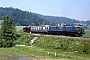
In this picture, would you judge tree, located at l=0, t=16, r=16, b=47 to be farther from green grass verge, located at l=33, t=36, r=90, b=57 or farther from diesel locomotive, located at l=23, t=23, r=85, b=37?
green grass verge, located at l=33, t=36, r=90, b=57

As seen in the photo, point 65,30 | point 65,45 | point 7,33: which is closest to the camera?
point 65,45

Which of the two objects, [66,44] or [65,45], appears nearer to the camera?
[65,45]

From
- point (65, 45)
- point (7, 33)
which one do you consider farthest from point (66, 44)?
point (7, 33)

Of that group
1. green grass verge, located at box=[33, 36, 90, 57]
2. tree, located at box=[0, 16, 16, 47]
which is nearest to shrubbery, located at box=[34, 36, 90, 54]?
green grass verge, located at box=[33, 36, 90, 57]

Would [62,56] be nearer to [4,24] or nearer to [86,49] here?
[86,49]

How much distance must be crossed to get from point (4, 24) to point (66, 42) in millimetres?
25745

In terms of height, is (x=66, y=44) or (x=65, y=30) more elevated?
(x=65, y=30)

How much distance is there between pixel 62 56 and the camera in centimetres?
3641

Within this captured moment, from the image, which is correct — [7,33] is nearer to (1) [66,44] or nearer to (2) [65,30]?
(2) [65,30]

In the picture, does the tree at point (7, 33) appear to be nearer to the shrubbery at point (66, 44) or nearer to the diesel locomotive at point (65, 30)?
the diesel locomotive at point (65, 30)

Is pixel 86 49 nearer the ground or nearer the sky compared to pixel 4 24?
nearer the ground

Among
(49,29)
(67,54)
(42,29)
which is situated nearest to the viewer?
(67,54)

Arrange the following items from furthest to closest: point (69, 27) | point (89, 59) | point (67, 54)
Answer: point (69, 27) < point (67, 54) < point (89, 59)

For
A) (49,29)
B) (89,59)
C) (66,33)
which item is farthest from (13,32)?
(89,59)
